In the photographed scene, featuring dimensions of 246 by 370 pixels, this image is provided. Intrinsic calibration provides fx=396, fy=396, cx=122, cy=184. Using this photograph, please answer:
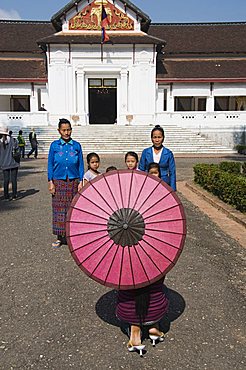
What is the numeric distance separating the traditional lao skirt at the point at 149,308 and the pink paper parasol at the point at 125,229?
0.23 metres

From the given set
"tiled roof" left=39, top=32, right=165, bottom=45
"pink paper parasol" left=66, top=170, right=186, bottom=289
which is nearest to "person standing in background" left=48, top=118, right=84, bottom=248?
"pink paper parasol" left=66, top=170, right=186, bottom=289

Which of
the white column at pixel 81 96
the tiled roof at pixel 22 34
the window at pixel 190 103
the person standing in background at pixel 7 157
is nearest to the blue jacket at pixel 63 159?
the person standing in background at pixel 7 157

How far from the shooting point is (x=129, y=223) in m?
2.76

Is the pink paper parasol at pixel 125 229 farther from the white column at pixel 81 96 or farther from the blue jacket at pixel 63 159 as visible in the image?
the white column at pixel 81 96

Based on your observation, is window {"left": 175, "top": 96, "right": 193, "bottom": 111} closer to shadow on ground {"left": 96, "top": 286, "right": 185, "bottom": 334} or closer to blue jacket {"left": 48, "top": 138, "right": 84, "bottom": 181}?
blue jacket {"left": 48, "top": 138, "right": 84, "bottom": 181}

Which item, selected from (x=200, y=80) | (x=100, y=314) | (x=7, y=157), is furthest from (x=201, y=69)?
(x=100, y=314)

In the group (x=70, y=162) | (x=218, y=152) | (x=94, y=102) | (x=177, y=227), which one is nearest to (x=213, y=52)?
(x=94, y=102)

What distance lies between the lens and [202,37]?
3584cm

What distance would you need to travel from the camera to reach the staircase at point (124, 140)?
73.5 ft

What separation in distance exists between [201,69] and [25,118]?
1446 cm

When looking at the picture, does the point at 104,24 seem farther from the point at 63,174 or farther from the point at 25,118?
the point at 63,174

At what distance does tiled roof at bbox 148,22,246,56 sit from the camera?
33.7m

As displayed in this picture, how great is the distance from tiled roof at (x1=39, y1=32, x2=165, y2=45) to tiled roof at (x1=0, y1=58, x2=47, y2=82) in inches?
137

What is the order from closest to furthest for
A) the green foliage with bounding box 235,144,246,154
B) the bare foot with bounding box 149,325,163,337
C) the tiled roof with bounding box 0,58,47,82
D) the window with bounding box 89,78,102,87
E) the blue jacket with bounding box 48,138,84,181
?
the bare foot with bounding box 149,325,163,337 < the blue jacket with bounding box 48,138,84,181 < the green foliage with bounding box 235,144,246,154 < the window with bounding box 89,78,102,87 < the tiled roof with bounding box 0,58,47,82
